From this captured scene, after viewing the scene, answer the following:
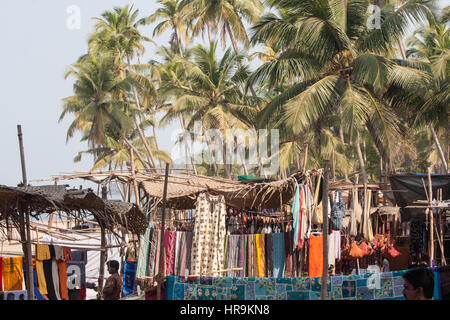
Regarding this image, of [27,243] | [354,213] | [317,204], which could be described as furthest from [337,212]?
[27,243]

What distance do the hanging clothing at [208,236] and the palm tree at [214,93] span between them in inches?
460

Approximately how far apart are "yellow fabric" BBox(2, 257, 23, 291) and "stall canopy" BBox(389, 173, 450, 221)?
22.5ft

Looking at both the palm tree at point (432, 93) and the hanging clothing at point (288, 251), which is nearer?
the hanging clothing at point (288, 251)

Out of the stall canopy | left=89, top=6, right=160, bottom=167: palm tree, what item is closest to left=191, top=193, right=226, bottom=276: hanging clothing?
the stall canopy

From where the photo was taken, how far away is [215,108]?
71.3ft

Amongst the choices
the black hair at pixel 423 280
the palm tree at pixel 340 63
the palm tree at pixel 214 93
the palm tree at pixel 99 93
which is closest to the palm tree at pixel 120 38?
the palm tree at pixel 99 93

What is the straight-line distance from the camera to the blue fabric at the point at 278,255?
385 inches

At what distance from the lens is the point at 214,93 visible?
894 inches

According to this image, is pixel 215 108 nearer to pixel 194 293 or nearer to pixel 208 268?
pixel 208 268

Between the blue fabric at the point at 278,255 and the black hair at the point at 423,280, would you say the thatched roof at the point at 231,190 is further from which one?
the black hair at the point at 423,280

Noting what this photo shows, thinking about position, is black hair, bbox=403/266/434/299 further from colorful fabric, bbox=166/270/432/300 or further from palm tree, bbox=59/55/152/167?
palm tree, bbox=59/55/152/167

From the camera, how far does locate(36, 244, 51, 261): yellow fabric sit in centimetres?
892
